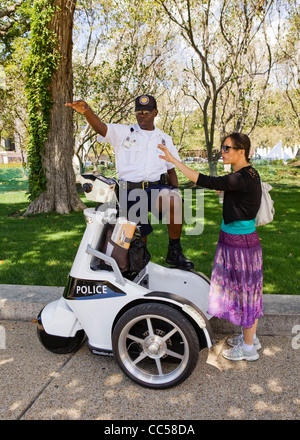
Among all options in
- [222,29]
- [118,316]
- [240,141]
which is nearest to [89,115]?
[240,141]

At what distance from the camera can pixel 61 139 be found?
891 centimetres

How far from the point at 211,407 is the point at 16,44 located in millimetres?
14742

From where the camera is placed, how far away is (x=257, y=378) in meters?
2.62

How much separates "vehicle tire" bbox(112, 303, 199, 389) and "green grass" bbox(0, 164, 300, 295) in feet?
5.70

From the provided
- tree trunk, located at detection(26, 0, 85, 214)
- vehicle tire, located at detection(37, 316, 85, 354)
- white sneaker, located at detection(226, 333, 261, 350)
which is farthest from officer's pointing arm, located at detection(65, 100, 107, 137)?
tree trunk, located at detection(26, 0, 85, 214)

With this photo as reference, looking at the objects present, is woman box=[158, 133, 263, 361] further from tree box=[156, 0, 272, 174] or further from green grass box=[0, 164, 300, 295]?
tree box=[156, 0, 272, 174]

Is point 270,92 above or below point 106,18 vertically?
below

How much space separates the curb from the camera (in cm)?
325

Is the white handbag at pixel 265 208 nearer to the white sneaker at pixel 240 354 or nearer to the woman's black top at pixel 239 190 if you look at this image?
the woman's black top at pixel 239 190

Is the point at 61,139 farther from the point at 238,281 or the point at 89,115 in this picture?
the point at 238,281

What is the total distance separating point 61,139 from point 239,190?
710cm

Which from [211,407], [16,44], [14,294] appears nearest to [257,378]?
[211,407]

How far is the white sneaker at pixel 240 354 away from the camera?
284 centimetres
